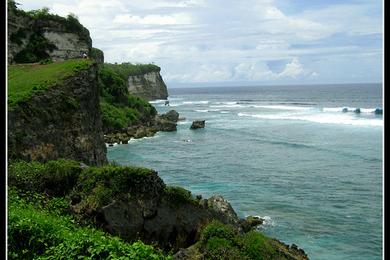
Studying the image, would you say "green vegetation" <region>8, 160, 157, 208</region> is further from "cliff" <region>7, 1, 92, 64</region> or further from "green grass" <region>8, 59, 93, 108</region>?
"cliff" <region>7, 1, 92, 64</region>

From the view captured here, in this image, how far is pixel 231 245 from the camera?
11.8 meters

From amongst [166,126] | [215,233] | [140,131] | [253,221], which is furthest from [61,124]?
[166,126]

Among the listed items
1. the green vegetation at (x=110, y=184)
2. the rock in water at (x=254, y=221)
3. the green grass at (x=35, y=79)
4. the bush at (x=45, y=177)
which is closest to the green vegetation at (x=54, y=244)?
the green vegetation at (x=110, y=184)

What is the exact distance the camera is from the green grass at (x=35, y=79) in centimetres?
2328

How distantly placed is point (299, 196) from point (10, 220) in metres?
22.1

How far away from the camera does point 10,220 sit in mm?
10609

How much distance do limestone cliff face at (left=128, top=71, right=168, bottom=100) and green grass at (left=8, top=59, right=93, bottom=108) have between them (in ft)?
343

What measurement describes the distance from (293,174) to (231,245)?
83.7 ft

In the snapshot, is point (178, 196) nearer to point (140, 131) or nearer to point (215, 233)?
point (215, 233)

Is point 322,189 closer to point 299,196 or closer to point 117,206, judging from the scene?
point 299,196

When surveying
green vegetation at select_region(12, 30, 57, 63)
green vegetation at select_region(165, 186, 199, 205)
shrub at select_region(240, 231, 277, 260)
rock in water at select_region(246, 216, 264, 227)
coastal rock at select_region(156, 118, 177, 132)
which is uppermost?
green vegetation at select_region(12, 30, 57, 63)

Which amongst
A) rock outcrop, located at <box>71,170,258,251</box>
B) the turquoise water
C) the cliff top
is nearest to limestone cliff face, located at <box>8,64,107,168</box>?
rock outcrop, located at <box>71,170,258,251</box>

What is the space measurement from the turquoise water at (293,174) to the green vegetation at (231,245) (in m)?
8.83

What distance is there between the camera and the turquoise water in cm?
2314
